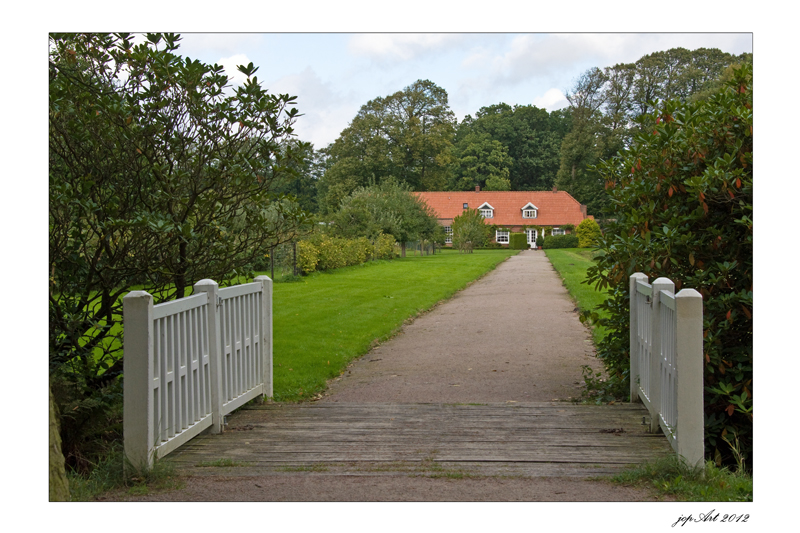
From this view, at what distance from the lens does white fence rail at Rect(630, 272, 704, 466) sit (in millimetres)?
4359

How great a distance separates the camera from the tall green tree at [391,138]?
62.8 meters

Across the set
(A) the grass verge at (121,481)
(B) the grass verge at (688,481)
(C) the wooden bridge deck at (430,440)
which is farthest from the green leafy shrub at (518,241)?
(A) the grass verge at (121,481)

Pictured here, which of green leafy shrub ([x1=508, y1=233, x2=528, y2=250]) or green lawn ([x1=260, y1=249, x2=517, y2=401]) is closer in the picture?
green lawn ([x1=260, y1=249, x2=517, y2=401])

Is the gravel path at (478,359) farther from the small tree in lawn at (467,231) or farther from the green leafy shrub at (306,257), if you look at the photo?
the small tree in lawn at (467,231)

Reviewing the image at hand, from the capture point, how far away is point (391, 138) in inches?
2539

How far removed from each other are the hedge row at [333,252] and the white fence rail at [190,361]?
1909 centimetres

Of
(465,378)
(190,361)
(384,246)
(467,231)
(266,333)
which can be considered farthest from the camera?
(467,231)

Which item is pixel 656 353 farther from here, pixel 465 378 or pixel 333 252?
pixel 333 252

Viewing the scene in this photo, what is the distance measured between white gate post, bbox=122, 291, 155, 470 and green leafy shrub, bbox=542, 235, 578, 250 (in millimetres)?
62666

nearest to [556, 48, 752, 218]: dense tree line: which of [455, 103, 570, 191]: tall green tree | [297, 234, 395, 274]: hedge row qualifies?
[455, 103, 570, 191]: tall green tree

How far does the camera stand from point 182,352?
494 centimetres

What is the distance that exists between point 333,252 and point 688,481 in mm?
24701

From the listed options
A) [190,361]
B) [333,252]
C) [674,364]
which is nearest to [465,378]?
[674,364]

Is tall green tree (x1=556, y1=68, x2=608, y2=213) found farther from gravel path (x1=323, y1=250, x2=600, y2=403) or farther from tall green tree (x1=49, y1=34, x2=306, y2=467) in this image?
tall green tree (x1=49, y1=34, x2=306, y2=467)
